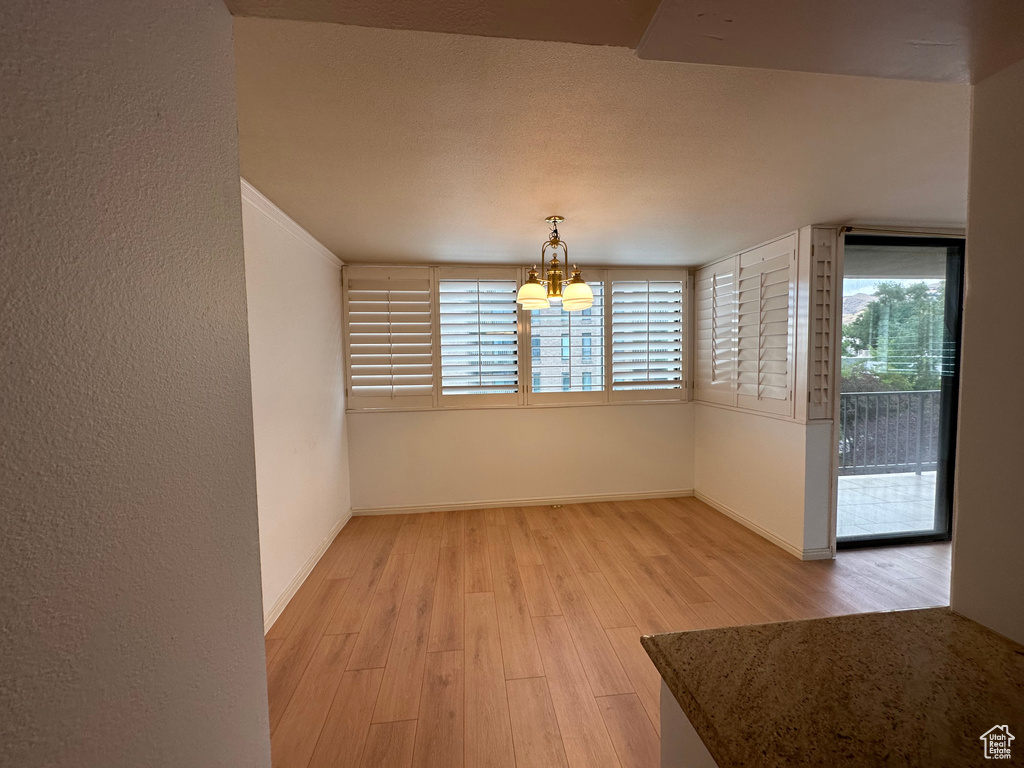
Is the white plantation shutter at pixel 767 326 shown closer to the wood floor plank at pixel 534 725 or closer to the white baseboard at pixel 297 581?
the wood floor plank at pixel 534 725

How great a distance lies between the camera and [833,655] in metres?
0.80

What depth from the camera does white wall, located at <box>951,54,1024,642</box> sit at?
2.63 ft

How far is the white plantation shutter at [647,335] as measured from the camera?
3.96m

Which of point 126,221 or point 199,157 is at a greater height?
point 199,157

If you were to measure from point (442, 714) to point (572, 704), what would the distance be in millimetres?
524

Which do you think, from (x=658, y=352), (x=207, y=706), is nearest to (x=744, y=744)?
(x=207, y=706)

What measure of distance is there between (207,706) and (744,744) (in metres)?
0.83

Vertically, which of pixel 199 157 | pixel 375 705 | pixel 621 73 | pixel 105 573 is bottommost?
pixel 375 705

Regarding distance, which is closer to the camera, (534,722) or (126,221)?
(126,221)

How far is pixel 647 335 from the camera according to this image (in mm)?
4008

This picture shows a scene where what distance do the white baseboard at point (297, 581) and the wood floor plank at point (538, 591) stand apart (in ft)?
4.46

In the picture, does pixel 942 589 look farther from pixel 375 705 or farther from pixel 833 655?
pixel 375 705

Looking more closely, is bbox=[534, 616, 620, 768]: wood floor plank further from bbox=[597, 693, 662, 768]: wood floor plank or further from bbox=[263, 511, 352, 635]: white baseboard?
bbox=[263, 511, 352, 635]: white baseboard

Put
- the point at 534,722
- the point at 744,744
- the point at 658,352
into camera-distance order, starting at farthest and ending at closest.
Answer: the point at 658,352
the point at 534,722
the point at 744,744
